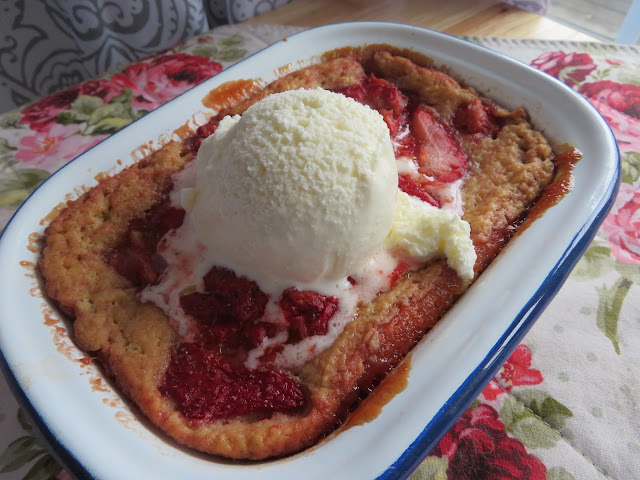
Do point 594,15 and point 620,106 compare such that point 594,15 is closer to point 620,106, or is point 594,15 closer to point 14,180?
point 620,106

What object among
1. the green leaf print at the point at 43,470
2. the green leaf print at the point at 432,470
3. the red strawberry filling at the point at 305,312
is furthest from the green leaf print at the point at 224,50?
the green leaf print at the point at 432,470

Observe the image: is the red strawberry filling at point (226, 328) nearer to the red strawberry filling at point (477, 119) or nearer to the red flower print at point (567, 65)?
the red strawberry filling at point (477, 119)

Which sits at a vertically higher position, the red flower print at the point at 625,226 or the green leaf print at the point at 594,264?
the red flower print at the point at 625,226

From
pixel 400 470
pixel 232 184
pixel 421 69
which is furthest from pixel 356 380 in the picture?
pixel 421 69

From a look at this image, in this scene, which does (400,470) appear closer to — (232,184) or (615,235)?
(232,184)

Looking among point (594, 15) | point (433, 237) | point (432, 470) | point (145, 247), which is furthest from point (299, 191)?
point (594, 15)

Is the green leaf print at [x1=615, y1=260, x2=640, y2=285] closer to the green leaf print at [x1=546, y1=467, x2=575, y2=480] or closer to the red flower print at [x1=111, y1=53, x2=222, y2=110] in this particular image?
the green leaf print at [x1=546, y1=467, x2=575, y2=480]

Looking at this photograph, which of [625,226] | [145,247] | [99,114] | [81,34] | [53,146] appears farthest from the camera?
[81,34]
